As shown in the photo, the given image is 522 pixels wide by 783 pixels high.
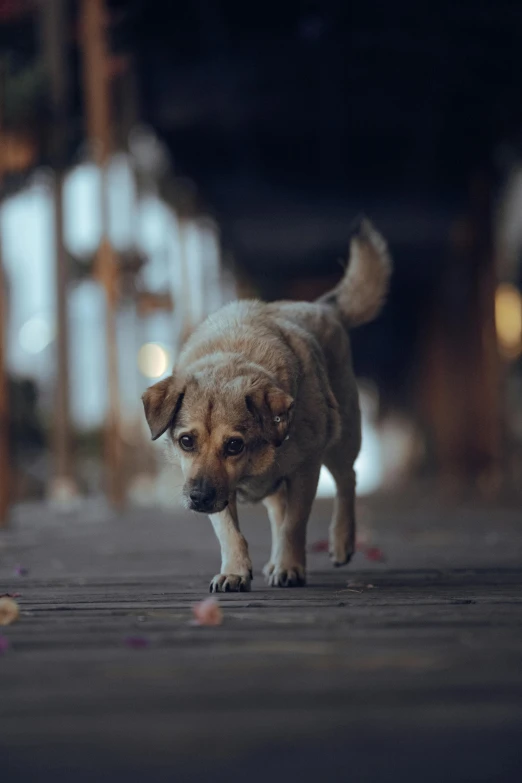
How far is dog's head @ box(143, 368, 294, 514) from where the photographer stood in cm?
387

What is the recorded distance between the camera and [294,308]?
489 cm

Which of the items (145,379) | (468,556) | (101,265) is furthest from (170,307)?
(468,556)

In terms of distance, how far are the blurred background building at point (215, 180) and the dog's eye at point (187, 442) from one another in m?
4.83

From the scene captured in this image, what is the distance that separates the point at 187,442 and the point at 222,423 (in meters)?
0.15

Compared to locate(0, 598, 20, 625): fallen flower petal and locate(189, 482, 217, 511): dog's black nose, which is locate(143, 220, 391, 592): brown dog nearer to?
locate(189, 482, 217, 511): dog's black nose

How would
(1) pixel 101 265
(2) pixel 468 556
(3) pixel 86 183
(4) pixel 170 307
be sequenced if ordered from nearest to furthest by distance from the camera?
(2) pixel 468 556 → (1) pixel 101 265 → (3) pixel 86 183 → (4) pixel 170 307

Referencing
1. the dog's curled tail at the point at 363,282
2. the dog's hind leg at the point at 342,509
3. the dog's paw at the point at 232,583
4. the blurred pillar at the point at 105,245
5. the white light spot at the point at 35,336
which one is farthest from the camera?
the white light spot at the point at 35,336

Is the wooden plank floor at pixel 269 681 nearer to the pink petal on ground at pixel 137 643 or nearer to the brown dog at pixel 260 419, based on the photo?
the pink petal on ground at pixel 137 643

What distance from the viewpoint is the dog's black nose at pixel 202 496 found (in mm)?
3758

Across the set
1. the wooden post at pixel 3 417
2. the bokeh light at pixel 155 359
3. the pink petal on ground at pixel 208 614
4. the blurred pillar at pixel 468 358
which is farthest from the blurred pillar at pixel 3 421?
the bokeh light at pixel 155 359

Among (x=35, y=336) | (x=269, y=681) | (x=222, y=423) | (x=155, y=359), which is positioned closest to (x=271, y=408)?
(x=222, y=423)

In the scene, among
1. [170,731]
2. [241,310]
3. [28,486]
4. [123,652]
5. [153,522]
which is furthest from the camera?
[28,486]

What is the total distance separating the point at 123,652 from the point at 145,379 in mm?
16277

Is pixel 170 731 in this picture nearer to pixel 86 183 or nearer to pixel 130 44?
pixel 130 44
